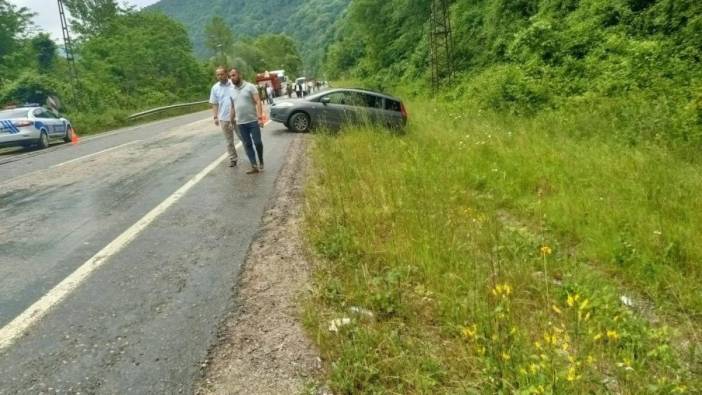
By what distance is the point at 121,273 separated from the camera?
3877 mm

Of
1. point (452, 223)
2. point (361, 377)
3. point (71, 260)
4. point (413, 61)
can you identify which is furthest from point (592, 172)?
point (413, 61)

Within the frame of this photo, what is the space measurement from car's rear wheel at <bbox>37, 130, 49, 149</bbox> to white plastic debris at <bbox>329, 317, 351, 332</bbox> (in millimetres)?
16713

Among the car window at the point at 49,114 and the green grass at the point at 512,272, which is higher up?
the car window at the point at 49,114

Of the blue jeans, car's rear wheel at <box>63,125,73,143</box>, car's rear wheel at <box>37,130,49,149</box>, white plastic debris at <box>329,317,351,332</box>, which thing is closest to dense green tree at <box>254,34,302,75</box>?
car's rear wheel at <box>63,125,73,143</box>

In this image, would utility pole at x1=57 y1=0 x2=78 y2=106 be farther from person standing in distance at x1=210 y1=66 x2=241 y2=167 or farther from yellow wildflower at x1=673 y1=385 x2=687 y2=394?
A: yellow wildflower at x1=673 y1=385 x2=687 y2=394

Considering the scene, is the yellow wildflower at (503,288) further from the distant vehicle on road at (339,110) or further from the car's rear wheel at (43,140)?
the car's rear wheel at (43,140)

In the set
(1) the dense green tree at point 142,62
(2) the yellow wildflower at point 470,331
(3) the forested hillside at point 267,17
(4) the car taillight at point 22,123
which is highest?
(3) the forested hillside at point 267,17

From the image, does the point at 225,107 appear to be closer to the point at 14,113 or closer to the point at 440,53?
the point at 14,113

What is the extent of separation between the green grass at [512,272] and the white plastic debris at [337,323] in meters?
0.05

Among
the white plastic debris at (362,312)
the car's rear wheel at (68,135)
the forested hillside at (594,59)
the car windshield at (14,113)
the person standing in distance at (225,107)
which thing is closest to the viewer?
the white plastic debris at (362,312)

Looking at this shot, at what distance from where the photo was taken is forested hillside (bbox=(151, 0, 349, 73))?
156638 mm

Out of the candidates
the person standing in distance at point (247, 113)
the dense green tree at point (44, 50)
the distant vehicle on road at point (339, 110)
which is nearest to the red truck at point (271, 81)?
the dense green tree at point (44, 50)

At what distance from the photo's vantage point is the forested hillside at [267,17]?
156638mm

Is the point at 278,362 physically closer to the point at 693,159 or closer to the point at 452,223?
the point at 452,223
